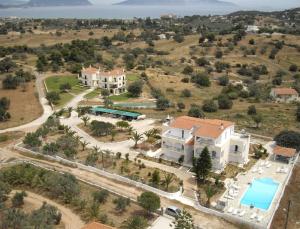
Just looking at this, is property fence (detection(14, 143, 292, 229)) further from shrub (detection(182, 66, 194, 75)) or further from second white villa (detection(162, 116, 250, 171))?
shrub (detection(182, 66, 194, 75))

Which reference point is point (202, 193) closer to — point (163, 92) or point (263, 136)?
point (263, 136)

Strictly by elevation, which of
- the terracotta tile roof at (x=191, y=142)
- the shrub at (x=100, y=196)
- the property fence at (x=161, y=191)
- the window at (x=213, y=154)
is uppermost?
the terracotta tile roof at (x=191, y=142)

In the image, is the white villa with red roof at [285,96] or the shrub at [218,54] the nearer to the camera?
the white villa with red roof at [285,96]

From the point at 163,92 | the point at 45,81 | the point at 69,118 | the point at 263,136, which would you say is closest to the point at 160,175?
the point at 263,136

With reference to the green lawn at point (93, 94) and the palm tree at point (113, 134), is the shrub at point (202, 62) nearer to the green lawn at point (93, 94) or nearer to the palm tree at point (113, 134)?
the green lawn at point (93, 94)

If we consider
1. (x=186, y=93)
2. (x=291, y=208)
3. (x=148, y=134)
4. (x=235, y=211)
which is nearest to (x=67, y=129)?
(x=148, y=134)

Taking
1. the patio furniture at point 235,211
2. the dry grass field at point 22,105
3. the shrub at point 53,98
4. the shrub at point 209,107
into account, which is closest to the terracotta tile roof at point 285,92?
the shrub at point 209,107

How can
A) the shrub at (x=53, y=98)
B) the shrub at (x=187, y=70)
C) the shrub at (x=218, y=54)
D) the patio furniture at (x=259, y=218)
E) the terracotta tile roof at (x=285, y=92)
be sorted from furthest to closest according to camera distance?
the shrub at (x=218, y=54) → the shrub at (x=187, y=70) → the terracotta tile roof at (x=285, y=92) → the shrub at (x=53, y=98) → the patio furniture at (x=259, y=218)

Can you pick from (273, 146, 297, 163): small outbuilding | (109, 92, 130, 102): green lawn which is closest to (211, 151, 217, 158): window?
(273, 146, 297, 163): small outbuilding
